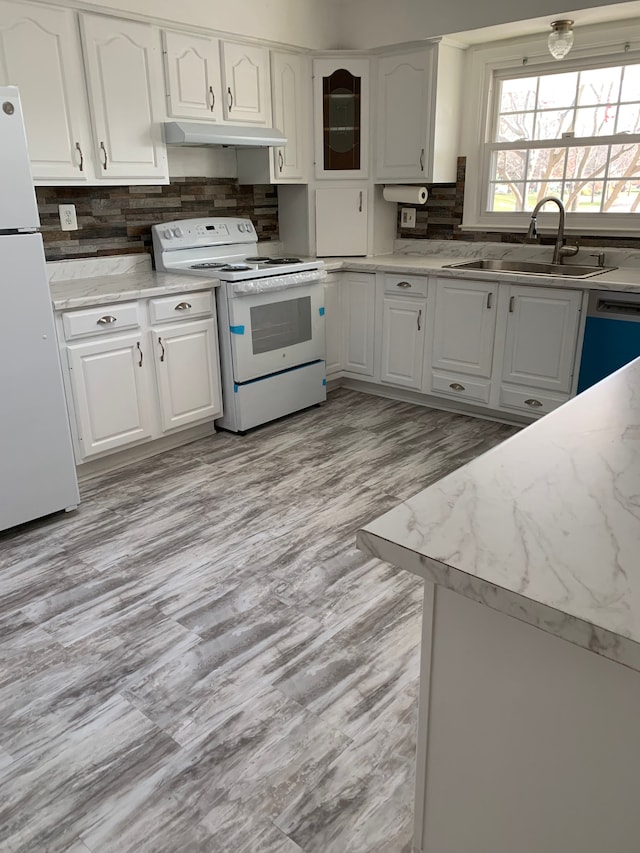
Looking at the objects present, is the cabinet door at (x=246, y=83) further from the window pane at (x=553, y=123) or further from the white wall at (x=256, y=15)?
the window pane at (x=553, y=123)

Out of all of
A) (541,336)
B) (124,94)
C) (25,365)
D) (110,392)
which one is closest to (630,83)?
(541,336)

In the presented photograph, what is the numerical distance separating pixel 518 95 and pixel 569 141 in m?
0.46

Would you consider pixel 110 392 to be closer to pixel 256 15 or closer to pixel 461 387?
pixel 461 387

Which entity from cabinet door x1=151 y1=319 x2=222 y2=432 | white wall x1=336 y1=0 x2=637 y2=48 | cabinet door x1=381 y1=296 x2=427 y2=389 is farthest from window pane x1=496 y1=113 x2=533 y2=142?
cabinet door x1=151 y1=319 x2=222 y2=432

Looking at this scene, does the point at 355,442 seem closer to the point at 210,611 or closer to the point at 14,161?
the point at 210,611

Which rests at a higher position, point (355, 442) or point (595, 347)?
point (595, 347)

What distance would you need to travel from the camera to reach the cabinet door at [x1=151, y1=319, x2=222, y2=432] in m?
3.43

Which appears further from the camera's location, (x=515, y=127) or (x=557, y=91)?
(x=515, y=127)

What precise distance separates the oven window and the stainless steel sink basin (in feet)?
2.91

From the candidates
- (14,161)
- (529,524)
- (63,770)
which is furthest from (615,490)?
(14,161)

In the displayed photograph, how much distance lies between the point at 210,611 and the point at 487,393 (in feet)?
7.38

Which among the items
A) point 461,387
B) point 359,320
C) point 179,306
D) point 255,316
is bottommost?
point 461,387

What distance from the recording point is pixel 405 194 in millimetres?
4324

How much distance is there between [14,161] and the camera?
241 cm
